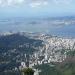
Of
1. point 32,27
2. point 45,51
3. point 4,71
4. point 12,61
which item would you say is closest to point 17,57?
point 12,61

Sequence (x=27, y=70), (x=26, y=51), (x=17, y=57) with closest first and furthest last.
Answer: (x=27, y=70) < (x=17, y=57) < (x=26, y=51)

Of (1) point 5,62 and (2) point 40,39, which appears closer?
(1) point 5,62

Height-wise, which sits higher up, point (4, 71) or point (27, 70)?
point (27, 70)

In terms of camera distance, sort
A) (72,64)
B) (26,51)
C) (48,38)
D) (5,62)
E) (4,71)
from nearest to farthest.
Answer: (72,64), (4,71), (5,62), (26,51), (48,38)

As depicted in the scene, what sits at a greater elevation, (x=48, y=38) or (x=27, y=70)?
(x=27, y=70)

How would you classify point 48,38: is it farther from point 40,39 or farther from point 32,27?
point 32,27

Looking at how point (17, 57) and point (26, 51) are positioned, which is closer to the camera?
point (17, 57)

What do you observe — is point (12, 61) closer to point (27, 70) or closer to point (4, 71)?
point (4, 71)

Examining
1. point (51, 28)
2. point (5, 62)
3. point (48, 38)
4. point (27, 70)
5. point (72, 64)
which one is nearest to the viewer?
point (27, 70)

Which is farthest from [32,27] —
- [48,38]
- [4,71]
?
[4,71]
